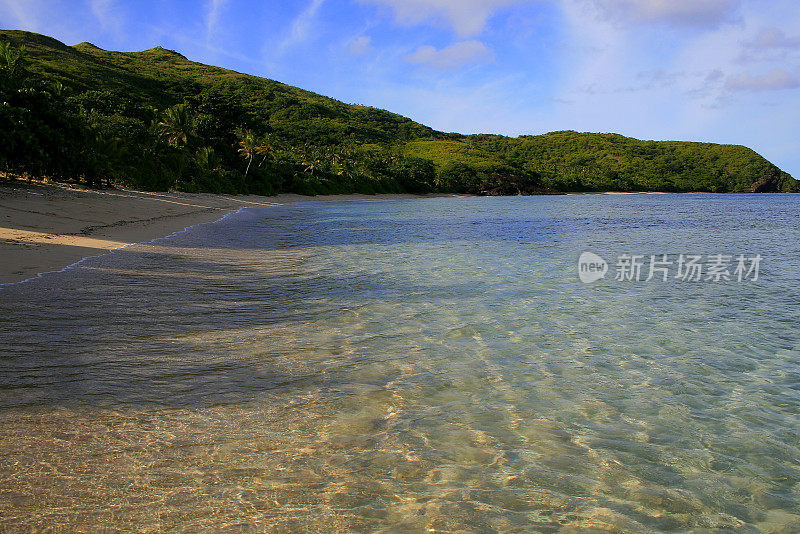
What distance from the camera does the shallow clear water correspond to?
114 inches

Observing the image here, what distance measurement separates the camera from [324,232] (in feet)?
72.2

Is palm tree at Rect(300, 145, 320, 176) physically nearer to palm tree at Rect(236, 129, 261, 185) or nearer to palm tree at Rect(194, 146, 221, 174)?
palm tree at Rect(236, 129, 261, 185)

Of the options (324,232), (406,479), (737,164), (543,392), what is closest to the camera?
(406,479)

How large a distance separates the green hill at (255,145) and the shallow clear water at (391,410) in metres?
20.3

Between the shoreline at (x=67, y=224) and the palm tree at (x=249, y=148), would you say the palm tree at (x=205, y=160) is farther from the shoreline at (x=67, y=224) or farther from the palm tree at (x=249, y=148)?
the shoreline at (x=67, y=224)

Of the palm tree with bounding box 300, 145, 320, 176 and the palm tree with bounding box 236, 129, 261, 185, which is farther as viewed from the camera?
the palm tree with bounding box 300, 145, 320, 176

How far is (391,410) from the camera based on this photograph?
4230 millimetres

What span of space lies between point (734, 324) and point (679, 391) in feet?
11.0

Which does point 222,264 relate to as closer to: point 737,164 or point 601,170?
point 601,170

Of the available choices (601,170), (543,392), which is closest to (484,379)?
(543,392)

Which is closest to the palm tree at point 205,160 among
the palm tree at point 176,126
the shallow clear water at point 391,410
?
the palm tree at point 176,126

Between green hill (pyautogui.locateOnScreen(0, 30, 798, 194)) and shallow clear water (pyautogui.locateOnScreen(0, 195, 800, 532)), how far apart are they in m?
20.3

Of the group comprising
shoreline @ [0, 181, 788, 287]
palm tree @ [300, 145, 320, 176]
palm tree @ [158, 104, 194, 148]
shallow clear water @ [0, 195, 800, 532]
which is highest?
palm tree @ [158, 104, 194, 148]

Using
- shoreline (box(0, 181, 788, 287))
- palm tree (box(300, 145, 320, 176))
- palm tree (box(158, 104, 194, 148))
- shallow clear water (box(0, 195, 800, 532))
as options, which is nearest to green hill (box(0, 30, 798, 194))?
palm tree (box(158, 104, 194, 148))
